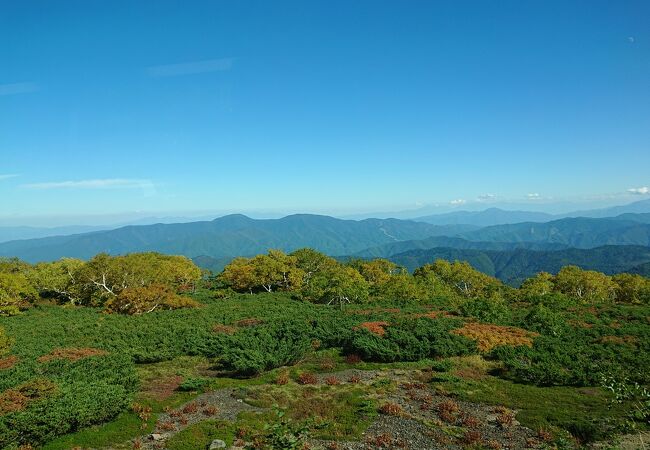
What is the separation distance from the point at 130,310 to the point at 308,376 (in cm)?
3514

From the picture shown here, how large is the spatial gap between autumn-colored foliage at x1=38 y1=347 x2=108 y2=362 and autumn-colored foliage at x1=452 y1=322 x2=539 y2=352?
2929 centimetres

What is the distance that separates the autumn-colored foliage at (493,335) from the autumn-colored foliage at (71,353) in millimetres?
29289

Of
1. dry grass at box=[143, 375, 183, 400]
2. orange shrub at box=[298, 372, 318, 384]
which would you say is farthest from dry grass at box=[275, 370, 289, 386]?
dry grass at box=[143, 375, 183, 400]

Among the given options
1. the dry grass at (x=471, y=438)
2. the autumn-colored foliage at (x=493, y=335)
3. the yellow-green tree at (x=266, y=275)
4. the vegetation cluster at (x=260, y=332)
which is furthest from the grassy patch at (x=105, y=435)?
the yellow-green tree at (x=266, y=275)

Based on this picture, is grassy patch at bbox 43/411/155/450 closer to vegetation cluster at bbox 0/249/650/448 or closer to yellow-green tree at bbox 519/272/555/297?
vegetation cluster at bbox 0/249/650/448

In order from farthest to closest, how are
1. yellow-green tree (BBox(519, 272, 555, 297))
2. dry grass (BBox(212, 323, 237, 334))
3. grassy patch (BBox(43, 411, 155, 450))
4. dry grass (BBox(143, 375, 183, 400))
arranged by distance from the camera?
yellow-green tree (BBox(519, 272, 555, 297)) → dry grass (BBox(212, 323, 237, 334)) → dry grass (BBox(143, 375, 183, 400)) → grassy patch (BBox(43, 411, 155, 450))

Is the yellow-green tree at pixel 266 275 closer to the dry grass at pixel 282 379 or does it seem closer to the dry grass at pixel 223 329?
the dry grass at pixel 223 329

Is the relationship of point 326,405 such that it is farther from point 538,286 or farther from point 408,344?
point 538,286

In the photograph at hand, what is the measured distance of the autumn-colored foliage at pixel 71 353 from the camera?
93.0ft

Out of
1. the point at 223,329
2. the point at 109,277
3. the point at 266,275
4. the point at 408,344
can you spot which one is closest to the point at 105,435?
the point at 408,344

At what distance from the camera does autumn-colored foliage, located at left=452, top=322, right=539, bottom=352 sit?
31375mm

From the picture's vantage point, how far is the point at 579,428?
53.1 ft

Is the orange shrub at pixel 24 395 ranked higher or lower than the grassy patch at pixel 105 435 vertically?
higher

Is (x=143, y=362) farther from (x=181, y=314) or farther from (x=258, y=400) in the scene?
(x=181, y=314)
